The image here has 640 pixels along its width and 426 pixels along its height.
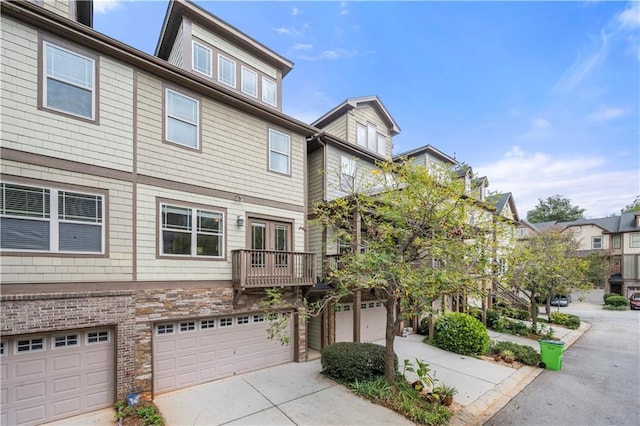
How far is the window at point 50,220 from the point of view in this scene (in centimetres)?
560

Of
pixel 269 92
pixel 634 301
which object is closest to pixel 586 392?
pixel 269 92

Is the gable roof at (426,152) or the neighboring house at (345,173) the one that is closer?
the neighboring house at (345,173)

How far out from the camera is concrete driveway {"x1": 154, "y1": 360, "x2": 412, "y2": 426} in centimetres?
612

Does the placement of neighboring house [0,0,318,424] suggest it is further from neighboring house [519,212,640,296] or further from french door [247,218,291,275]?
neighboring house [519,212,640,296]

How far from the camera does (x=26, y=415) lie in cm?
566

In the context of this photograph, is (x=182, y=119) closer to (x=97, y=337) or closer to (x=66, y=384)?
(x=97, y=337)

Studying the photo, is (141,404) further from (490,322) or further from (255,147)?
(490,322)

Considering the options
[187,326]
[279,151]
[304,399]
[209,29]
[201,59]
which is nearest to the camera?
[304,399]

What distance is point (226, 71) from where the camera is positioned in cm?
973

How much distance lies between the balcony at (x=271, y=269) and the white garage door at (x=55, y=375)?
3.18 m

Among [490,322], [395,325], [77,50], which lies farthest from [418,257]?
[490,322]

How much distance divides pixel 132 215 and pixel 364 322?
988 cm

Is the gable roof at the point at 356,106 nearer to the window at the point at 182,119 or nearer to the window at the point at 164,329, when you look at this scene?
the window at the point at 182,119

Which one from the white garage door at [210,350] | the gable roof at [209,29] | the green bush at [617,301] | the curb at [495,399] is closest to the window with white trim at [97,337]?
the white garage door at [210,350]
